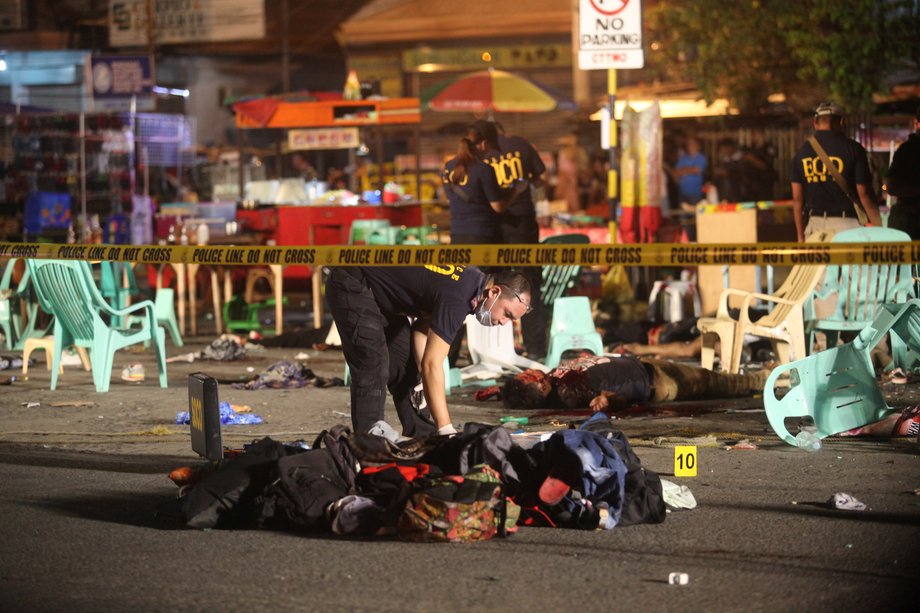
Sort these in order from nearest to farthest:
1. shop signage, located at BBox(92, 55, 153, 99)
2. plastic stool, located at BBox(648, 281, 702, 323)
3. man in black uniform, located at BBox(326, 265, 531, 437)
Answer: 1. man in black uniform, located at BBox(326, 265, 531, 437)
2. plastic stool, located at BBox(648, 281, 702, 323)
3. shop signage, located at BBox(92, 55, 153, 99)

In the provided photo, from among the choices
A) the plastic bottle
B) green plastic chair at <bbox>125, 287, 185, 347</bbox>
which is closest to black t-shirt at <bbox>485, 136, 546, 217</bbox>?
green plastic chair at <bbox>125, 287, 185, 347</bbox>

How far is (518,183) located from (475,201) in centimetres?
43

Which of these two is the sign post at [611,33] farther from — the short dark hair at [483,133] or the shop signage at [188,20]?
the shop signage at [188,20]

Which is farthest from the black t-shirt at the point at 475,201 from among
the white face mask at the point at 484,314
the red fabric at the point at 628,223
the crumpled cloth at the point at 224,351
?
the white face mask at the point at 484,314

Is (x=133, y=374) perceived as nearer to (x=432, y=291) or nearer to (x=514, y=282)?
(x=432, y=291)

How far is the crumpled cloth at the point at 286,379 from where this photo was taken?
11.9 metres

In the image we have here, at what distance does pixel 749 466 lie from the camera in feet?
26.0

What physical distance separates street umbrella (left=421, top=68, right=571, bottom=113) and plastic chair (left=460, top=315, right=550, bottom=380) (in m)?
11.3

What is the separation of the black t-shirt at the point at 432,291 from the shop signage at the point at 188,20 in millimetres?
25816

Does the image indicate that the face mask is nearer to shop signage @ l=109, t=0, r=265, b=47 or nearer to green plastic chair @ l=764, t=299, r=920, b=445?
green plastic chair @ l=764, t=299, r=920, b=445

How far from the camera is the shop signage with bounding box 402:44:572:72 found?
1350 inches

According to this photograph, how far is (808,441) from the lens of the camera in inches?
331

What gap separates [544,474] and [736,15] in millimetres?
19260

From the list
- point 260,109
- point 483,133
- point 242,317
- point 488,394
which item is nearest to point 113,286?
point 242,317
